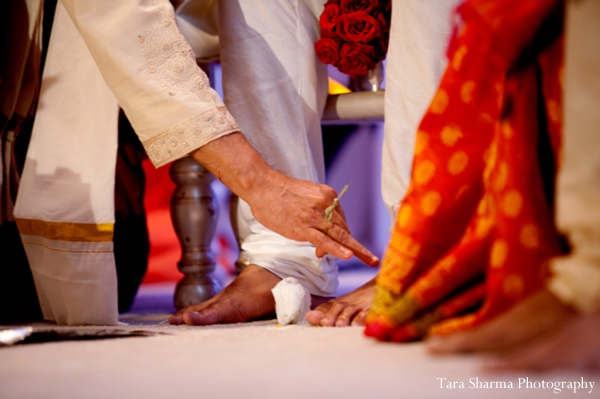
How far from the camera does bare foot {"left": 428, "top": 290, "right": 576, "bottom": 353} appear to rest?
466 mm

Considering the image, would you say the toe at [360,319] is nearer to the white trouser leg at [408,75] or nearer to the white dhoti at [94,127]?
the white trouser leg at [408,75]

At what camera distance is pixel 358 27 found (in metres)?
1.24

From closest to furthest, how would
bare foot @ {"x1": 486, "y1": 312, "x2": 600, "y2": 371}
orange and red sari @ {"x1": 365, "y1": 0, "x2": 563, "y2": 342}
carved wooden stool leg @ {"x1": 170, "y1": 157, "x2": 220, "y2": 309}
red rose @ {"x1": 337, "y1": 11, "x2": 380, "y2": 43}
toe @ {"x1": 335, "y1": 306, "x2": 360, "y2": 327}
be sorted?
bare foot @ {"x1": 486, "y1": 312, "x2": 600, "y2": 371} < orange and red sari @ {"x1": 365, "y1": 0, "x2": 563, "y2": 342} < toe @ {"x1": 335, "y1": 306, "x2": 360, "y2": 327} < red rose @ {"x1": 337, "y1": 11, "x2": 380, "y2": 43} < carved wooden stool leg @ {"x1": 170, "y1": 157, "x2": 220, "y2": 309}

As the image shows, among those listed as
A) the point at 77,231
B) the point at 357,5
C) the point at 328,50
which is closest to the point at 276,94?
the point at 328,50

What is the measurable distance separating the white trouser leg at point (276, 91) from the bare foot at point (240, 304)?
0.05 meters

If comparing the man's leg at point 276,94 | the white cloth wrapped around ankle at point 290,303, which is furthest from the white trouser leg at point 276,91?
the white cloth wrapped around ankle at point 290,303

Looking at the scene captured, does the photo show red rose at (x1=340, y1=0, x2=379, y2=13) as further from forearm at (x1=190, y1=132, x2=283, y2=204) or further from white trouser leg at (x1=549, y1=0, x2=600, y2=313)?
white trouser leg at (x1=549, y1=0, x2=600, y2=313)

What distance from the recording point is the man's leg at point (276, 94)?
121 cm

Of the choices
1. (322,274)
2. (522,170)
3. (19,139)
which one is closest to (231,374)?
(522,170)

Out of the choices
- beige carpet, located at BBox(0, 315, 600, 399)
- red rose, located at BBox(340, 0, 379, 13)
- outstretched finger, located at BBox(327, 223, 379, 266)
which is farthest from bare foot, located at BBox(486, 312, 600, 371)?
red rose, located at BBox(340, 0, 379, 13)

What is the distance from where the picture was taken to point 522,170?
0.55 m

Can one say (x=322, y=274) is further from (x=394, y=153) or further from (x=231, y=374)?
(x=231, y=374)

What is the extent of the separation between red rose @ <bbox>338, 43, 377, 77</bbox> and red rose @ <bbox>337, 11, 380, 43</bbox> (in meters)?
0.02

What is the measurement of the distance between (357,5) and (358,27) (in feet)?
0.15
